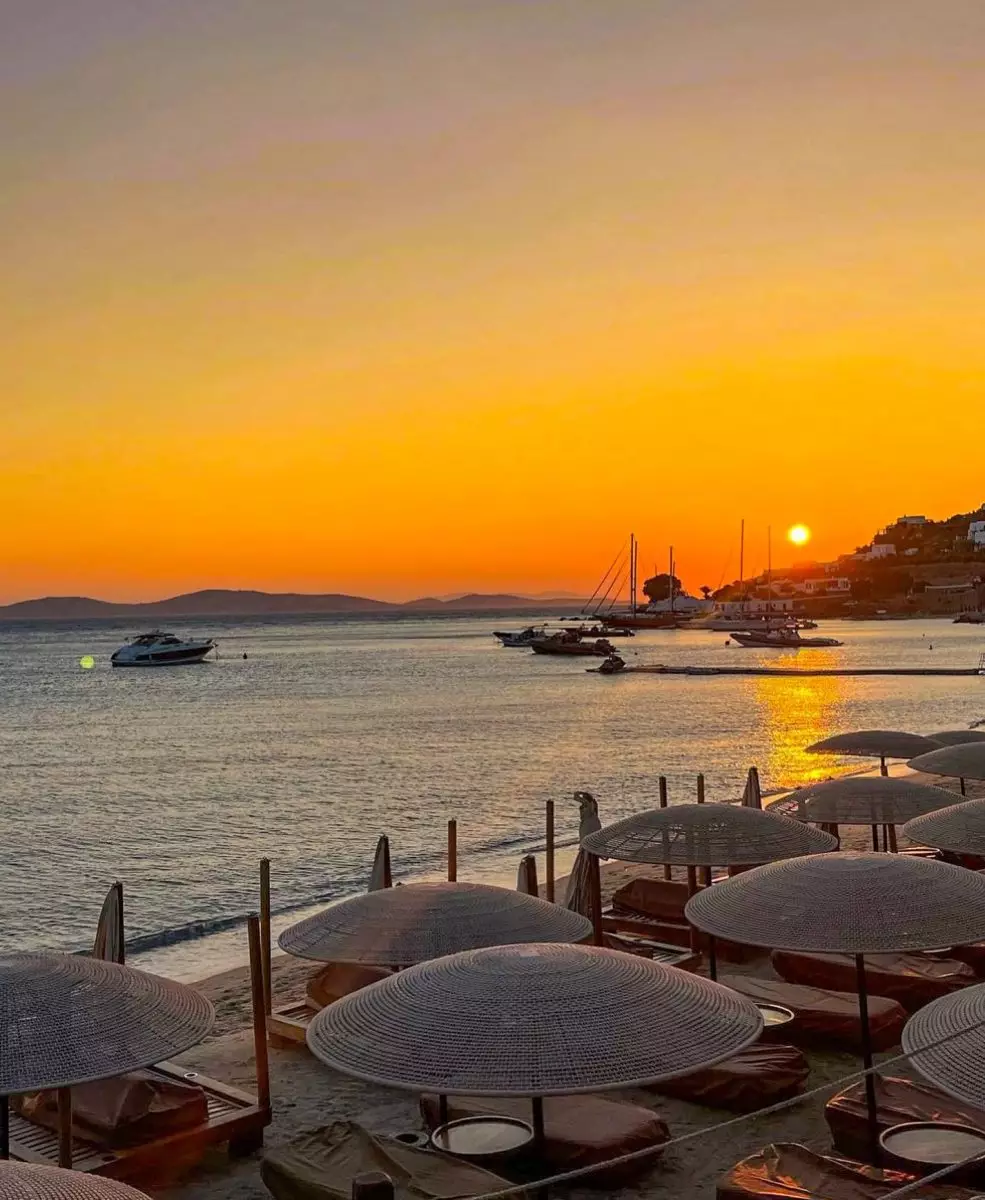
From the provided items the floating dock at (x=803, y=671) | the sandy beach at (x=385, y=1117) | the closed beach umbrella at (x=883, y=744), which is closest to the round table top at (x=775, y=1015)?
the sandy beach at (x=385, y=1117)

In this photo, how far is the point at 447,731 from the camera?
52188 mm

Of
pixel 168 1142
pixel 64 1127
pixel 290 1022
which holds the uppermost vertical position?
pixel 64 1127

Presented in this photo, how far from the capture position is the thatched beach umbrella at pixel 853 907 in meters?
6.93

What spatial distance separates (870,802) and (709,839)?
2.84m

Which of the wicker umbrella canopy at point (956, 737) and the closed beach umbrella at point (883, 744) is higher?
the closed beach umbrella at point (883, 744)

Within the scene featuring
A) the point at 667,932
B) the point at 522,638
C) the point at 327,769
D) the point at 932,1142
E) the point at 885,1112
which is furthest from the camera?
the point at 522,638

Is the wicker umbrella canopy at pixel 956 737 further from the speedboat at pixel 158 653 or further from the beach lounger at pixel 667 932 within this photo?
the speedboat at pixel 158 653

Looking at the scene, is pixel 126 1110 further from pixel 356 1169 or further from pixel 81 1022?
pixel 81 1022

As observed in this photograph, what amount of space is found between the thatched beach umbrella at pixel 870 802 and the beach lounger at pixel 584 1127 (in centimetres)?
498

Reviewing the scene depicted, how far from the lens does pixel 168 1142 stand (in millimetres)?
7820

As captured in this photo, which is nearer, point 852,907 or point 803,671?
point 852,907

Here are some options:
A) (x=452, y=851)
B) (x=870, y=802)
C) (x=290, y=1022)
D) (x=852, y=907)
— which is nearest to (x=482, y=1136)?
(x=852, y=907)

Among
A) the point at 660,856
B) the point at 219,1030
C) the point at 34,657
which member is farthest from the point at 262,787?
the point at 34,657

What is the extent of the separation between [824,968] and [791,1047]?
1934 millimetres
